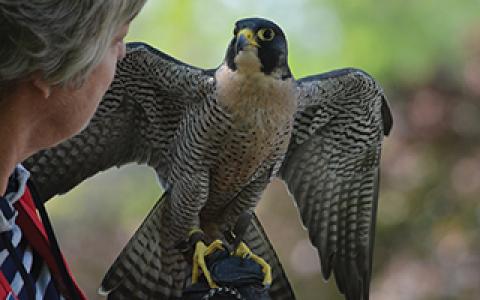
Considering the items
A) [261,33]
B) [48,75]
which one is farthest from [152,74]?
[48,75]

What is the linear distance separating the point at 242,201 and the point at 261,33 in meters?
0.36

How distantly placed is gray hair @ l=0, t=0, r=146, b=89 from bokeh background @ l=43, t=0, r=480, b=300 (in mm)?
1851

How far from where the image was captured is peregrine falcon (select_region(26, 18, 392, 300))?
1.76 meters

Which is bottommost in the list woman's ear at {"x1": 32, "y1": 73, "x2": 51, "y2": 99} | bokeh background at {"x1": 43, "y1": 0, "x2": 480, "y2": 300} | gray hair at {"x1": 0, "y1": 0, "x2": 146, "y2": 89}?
bokeh background at {"x1": 43, "y1": 0, "x2": 480, "y2": 300}

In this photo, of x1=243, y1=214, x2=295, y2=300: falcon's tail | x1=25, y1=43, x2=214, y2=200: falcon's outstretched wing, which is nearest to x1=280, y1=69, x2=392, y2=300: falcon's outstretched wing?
x1=243, y1=214, x2=295, y2=300: falcon's tail

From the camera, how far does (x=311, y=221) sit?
1.99 meters

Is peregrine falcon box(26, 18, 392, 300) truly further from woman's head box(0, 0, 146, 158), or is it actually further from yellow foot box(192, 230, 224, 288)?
woman's head box(0, 0, 146, 158)

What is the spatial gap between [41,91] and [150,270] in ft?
2.95

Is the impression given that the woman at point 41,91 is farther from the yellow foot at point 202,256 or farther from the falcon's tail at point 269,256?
the falcon's tail at point 269,256

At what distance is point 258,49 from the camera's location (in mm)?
1676

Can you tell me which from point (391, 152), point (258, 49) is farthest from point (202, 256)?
point (391, 152)

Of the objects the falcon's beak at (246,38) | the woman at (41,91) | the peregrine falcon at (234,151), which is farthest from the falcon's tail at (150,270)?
the woman at (41,91)

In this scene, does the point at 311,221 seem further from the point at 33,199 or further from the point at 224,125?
the point at 33,199

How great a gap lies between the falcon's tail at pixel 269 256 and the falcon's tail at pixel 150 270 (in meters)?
0.14
